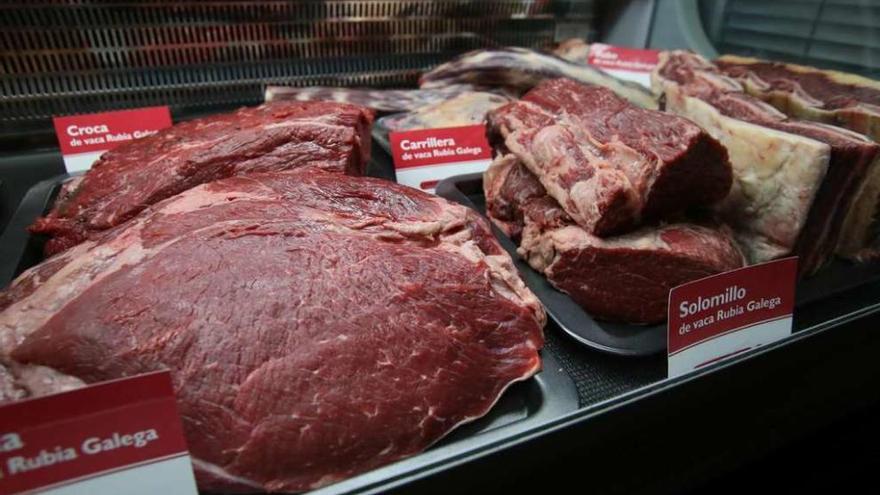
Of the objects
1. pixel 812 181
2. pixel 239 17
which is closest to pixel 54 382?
pixel 239 17

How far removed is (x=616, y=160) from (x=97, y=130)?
156 cm

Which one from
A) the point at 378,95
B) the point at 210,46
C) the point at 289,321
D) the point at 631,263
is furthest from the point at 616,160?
the point at 210,46

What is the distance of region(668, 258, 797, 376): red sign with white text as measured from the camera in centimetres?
111

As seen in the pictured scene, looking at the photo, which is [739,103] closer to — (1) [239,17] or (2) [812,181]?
(2) [812,181]

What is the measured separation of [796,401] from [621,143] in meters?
0.85

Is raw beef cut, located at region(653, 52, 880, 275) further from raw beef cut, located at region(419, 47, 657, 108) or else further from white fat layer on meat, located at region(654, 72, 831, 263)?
raw beef cut, located at region(419, 47, 657, 108)

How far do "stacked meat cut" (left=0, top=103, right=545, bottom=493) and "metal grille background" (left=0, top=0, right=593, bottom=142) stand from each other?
845 millimetres

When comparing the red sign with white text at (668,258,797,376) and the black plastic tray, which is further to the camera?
the black plastic tray

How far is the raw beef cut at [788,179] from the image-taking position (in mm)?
1370

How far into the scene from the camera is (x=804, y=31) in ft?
6.95

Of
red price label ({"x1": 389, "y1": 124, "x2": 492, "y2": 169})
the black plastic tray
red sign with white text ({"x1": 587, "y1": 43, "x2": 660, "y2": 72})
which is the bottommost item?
the black plastic tray

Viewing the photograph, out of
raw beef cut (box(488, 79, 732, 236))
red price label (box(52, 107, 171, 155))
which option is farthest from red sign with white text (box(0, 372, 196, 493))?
red price label (box(52, 107, 171, 155))

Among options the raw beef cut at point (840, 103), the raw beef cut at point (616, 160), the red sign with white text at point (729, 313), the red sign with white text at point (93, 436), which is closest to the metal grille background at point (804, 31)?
the raw beef cut at point (840, 103)

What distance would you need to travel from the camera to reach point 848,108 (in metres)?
1.66
